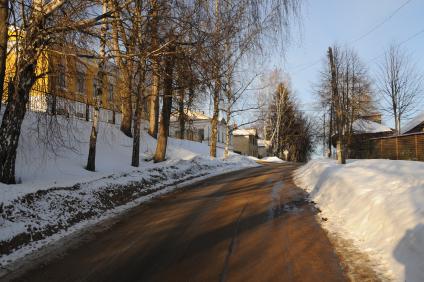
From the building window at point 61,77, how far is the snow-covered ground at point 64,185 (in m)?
1.13

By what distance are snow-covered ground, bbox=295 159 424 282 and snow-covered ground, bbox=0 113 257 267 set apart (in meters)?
5.39

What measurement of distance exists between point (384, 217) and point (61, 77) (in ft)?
29.6

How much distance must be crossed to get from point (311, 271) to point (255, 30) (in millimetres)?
5920

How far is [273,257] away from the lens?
255 inches

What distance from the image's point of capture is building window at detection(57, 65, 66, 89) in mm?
11315

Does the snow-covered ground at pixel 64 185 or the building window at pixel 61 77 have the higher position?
the building window at pixel 61 77

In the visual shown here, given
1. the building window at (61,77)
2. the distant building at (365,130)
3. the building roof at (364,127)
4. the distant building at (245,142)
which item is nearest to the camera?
the building window at (61,77)

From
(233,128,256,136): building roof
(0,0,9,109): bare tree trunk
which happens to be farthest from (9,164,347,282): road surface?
(233,128,256,136): building roof

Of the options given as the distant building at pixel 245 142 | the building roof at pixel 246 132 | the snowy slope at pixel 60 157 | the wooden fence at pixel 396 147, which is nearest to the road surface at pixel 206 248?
the snowy slope at pixel 60 157

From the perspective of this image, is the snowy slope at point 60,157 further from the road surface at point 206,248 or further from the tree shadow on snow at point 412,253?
the tree shadow on snow at point 412,253

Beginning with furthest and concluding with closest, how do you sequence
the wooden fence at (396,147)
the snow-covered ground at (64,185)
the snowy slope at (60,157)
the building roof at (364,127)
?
1. the building roof at (364,127)
2. the wooden fence at (396,147)
3. the snowy slope at (60,157)
4. the snow-covered ground at (64,185)

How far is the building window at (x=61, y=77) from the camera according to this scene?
1131cm

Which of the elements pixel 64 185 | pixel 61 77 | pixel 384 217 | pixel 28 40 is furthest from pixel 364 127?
pixel 28 40

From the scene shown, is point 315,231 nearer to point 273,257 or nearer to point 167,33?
point 273,257
